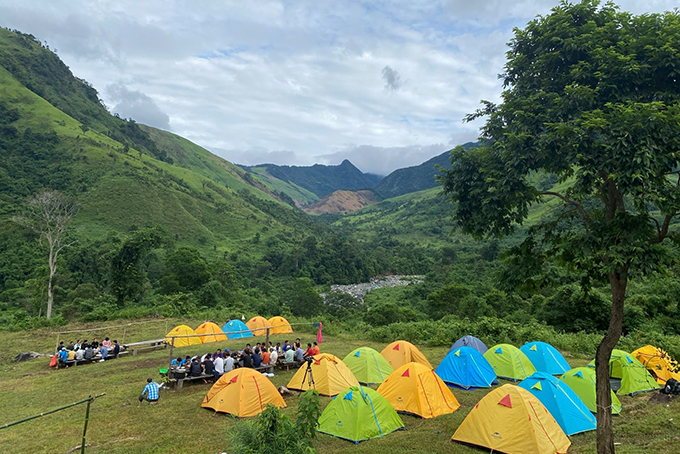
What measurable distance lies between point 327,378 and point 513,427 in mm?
6146

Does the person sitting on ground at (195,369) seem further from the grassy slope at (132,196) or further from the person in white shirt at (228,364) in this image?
the grassy slope at (132,196)

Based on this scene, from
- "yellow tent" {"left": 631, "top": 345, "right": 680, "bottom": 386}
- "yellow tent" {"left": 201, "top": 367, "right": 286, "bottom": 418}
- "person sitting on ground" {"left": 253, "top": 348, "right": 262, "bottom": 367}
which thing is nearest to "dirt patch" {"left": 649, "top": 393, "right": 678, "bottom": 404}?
"yellow tent" {"left": 631, "top": 345, "right": 680, "bottom": 386}

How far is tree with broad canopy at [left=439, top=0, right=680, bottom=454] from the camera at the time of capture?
5.91m

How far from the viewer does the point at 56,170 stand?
74875mm

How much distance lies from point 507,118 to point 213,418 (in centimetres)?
1062

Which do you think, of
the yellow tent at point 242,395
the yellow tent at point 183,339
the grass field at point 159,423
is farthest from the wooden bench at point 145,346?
the yellow tent at point 242,395

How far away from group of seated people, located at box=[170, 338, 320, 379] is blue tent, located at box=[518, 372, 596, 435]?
8719 millimetres

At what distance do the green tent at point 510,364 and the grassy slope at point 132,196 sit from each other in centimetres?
5926

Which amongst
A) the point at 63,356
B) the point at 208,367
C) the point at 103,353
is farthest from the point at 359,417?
the point at 63,356

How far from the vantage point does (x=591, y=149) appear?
6301mm

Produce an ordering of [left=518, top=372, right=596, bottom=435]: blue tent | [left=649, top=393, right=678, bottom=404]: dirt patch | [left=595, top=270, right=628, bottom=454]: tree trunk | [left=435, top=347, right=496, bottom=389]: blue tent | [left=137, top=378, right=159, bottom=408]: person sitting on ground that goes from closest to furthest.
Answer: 1. [left=595, top=270, right=628, bottom=454]: tree trunk
2. [left=518, top=372, right=596, bottom=435]: blue tent
3. [left=649, top=393, right=678, bottom=404]: dirt patch
4. [left=137, top=378, right=159, bottom=408]: person sitting on ground
5. [left=435, top=347, right=496, bottom=389]: blue tent

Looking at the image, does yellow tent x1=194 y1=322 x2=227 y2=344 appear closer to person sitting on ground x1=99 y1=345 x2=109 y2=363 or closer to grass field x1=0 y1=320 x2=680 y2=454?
person sitting on ground x1=99 y1=345 x2=109 y2=363

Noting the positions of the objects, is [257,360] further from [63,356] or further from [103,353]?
[63,356]

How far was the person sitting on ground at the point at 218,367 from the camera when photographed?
14505mm
